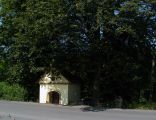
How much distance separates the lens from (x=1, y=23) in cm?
4672

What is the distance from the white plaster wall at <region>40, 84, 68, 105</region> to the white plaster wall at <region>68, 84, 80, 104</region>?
0.49 metres

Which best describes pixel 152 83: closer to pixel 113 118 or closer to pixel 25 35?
pixel 25 35

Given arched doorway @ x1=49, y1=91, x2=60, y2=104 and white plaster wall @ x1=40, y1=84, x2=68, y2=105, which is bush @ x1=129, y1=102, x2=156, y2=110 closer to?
white plaster wall @ x1=40, y1=84, x2=68, y2=105

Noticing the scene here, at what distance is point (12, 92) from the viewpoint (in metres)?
48.1

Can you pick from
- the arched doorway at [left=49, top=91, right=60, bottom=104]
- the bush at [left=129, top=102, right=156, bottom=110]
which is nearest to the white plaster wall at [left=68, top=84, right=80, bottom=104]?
the arched doorway at [left=49, top=91, right=60, bottom=104]

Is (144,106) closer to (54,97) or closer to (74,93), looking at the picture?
(74,93)

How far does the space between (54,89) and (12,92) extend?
21.4 feet

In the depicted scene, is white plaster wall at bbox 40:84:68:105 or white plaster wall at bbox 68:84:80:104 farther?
white plaster wall at bbox 68:84:80:104

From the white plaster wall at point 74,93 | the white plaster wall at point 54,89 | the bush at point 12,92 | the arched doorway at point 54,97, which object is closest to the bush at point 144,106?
the white plaster wall at point 74,93

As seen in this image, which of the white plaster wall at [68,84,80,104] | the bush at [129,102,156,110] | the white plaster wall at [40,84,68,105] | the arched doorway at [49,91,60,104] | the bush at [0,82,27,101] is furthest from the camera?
the bush at [0,82,27,101]

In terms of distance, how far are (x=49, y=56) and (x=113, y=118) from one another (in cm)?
1453

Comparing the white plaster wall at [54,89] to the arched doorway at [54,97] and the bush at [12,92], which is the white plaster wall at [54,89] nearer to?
the arched doorway at [54,97]

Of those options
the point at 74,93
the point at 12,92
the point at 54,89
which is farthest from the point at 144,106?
the point at 12,92

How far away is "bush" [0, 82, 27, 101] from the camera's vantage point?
A: 47.3m
